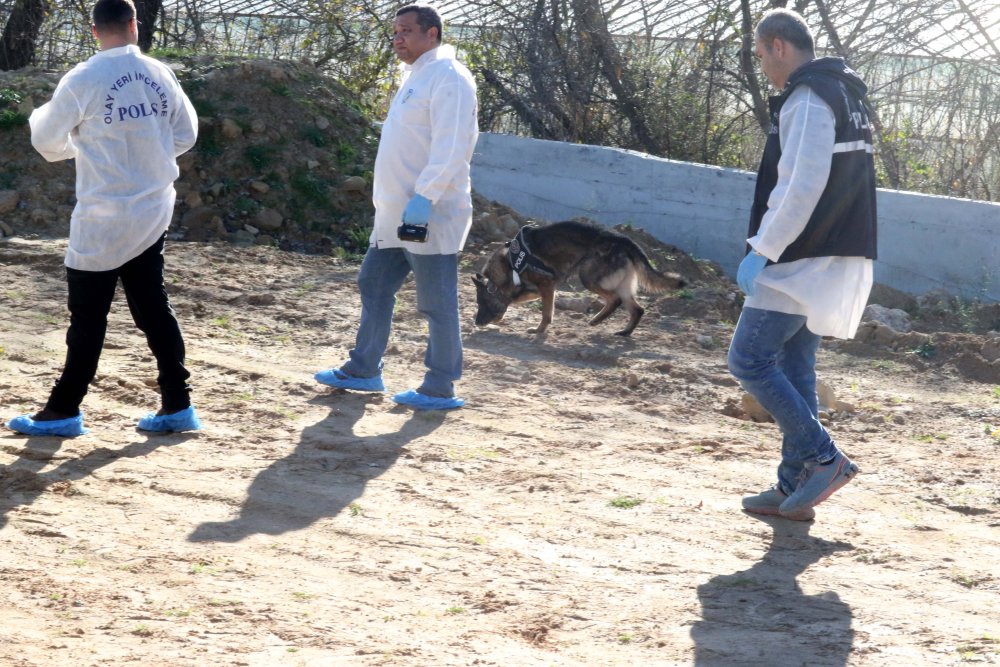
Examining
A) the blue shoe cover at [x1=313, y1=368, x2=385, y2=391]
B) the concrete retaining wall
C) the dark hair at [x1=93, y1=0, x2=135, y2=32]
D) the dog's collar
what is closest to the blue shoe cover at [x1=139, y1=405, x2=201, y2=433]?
the blue shoe cover at [x1=313, y1=368, x2=385, y2=391]

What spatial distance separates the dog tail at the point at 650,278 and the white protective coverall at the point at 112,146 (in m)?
4.32

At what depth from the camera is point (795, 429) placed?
451 centimetres

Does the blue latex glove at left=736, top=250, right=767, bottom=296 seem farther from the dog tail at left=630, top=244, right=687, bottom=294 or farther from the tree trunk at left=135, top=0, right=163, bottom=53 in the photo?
the tree trunk at left=135, top=0, right=163, bottom=53

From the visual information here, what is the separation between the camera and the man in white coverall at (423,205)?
220 inches

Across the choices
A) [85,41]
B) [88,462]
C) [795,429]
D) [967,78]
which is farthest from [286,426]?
[85,41]

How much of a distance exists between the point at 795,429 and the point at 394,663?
196 centimetres

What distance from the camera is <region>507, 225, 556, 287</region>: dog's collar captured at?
27.8 feet

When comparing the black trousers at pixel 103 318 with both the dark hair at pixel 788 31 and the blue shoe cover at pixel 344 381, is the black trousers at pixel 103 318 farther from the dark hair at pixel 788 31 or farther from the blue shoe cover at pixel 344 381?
the dark hair at pixel 788 31

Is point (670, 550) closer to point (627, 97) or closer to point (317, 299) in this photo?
point (317, 299)

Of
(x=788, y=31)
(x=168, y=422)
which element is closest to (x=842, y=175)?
(x=788, y=31)

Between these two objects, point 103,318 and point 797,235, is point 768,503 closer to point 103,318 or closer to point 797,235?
point 797,235

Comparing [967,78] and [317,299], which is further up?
[967,78]

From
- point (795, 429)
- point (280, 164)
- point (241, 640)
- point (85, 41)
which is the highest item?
point (85, 41)

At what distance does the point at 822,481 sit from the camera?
4578mm
